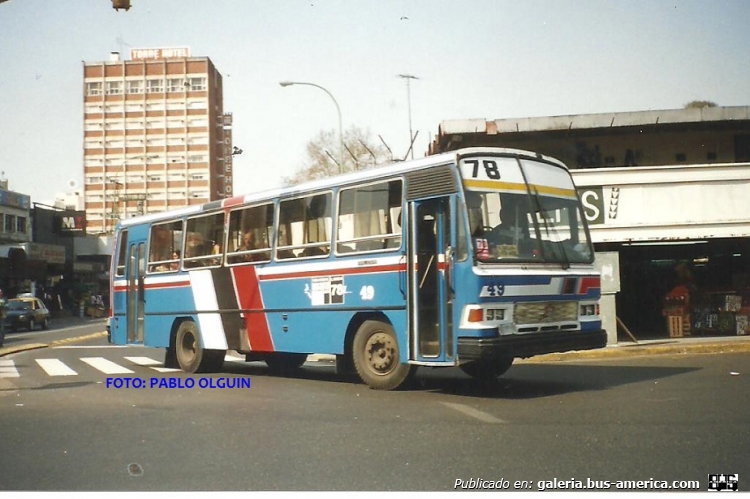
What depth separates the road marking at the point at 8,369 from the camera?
15055 mm

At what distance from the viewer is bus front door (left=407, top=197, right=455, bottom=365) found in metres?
10.0

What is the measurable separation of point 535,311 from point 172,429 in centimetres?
455

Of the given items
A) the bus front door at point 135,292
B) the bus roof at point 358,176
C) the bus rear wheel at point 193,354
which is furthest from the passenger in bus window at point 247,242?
the bus front door at point 135,292

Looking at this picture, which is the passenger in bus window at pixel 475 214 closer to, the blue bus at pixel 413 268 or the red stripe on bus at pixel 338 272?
the blue bus at pixel 413 268

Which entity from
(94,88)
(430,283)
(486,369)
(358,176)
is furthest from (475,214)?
(94,88)

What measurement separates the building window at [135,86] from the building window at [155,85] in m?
0.87

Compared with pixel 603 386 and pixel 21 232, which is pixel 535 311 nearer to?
pixel 603 386

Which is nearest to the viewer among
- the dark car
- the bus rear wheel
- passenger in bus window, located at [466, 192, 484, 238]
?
passenger in bus window, located at [466, 192, 484, 238]

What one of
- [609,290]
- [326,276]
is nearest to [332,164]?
[609,290]

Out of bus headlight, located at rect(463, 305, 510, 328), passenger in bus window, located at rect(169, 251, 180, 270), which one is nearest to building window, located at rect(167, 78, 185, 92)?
passenger in bus window, located at rect(169, 251, 180, 270)

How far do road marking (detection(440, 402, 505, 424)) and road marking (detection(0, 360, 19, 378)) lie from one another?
9281 millimetres

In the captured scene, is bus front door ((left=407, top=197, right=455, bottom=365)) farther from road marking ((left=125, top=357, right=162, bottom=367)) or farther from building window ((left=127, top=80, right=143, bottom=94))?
building window ((left=127, top=80, right=143, bottom=94))

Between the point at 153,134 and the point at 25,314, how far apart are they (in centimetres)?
5205

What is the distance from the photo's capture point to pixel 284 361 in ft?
50.6
